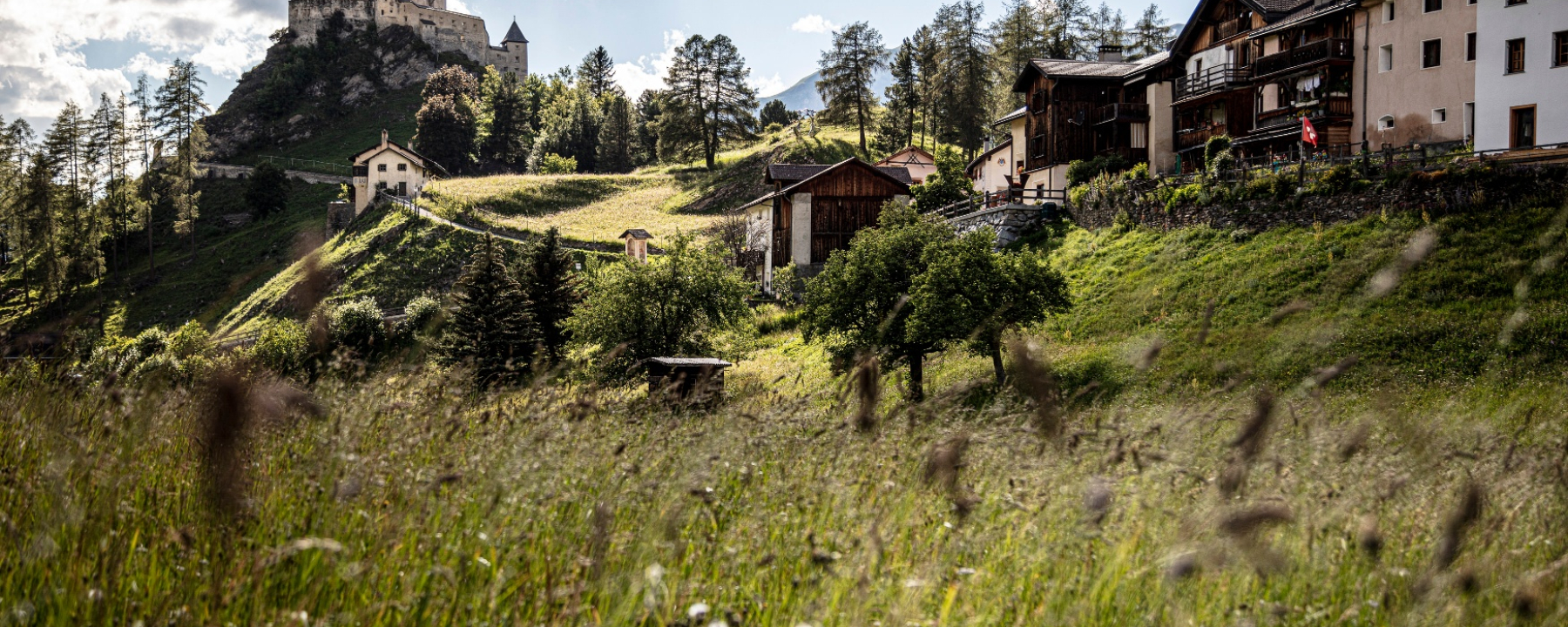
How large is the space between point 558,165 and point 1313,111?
80.6 meters

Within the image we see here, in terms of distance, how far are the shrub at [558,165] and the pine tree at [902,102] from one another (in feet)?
109

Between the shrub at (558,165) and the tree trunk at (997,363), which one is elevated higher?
the shrub at (558,165)

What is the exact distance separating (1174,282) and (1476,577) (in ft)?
82.8

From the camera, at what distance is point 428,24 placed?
503ft

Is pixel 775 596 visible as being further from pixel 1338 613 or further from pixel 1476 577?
pixel 1476 577

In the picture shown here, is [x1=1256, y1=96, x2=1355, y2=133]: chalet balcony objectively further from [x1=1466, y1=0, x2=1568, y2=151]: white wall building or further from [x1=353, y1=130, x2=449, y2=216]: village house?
[x1=353, y1=130, x2=449, y2=216]: village house

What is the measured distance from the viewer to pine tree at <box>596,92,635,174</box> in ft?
355

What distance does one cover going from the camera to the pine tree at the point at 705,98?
9531cm

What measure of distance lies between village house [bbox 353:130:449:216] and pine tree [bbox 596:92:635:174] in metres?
27.3

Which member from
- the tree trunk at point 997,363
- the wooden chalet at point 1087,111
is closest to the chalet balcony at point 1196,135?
the wooden chalet at point 1087,111

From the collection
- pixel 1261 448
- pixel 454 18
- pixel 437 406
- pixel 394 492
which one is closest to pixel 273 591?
pixel 394 492

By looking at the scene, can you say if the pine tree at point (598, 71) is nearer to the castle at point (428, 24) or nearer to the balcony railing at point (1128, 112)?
the castle at point (428, 24)

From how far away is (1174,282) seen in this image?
27719 mm

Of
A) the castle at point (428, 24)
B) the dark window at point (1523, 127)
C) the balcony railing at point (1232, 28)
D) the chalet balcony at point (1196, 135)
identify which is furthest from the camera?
the castle at point (428, 24)
